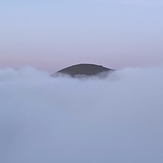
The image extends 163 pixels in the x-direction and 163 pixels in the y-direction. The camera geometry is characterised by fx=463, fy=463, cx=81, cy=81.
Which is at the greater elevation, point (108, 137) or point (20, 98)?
point (20, 98)

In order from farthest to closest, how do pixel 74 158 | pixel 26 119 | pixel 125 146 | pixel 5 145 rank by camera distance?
pixel 26 119 → pixel 5 145 → pixel 125 146 → pixel 74 158

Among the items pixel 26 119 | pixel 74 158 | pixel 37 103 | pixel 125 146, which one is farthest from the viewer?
pixel 37 103

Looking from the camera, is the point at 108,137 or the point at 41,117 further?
the point at 41,117

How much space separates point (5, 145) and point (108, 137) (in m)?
26.3

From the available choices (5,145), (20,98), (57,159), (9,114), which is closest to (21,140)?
(5,145)

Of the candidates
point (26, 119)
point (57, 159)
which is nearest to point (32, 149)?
point (57, 159)

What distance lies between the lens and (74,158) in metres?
97.1

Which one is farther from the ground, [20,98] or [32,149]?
[20,98]

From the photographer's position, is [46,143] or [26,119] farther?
[26,119]

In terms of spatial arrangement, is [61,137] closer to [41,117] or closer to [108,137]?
[108,137]

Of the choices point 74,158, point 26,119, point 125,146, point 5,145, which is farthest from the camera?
point 26,119

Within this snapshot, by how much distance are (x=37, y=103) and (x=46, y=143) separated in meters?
45.2

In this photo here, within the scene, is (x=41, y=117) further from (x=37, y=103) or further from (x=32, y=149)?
(x=32, y=149)

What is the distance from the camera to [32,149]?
11156 centimetres
